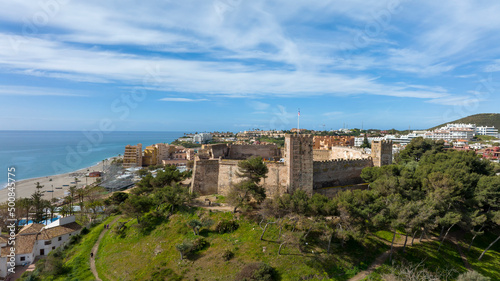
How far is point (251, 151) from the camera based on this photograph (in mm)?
35000

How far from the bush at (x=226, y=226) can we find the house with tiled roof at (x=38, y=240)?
59.4 feet

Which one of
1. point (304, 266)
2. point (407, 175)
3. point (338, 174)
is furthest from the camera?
point (338, 174)

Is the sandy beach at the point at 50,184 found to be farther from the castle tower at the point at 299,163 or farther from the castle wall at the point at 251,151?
the castle tower at the point at 299,163

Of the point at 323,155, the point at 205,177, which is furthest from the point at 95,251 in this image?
the point at 323,155

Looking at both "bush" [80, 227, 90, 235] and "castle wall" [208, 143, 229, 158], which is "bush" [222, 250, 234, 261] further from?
"bush" [80, 227, 90, 235]

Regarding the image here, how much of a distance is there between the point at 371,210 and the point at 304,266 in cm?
669

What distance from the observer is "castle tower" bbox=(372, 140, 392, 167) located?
30656 millimetres

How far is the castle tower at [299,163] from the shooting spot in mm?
23578

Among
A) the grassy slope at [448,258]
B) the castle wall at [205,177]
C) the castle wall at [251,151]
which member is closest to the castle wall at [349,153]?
the castle wall at [251,151]

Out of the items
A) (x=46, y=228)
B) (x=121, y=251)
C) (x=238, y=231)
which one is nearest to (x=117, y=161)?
(x=46, y=228)

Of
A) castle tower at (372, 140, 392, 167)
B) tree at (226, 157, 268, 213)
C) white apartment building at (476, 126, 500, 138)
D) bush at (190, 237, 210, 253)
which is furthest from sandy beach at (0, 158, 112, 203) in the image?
white apartment building at (476, 126, 500, 138)

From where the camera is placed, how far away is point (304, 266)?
59.2ft

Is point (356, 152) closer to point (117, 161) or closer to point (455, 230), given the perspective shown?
point (455, 230)

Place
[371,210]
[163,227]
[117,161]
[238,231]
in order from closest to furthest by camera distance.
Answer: [371,210] < [238,231] < [163,227] < [117,161]
